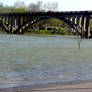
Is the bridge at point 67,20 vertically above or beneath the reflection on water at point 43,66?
beneath

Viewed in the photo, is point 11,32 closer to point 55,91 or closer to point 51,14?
point 51,14

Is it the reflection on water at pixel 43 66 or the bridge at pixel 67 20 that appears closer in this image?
the reflection on water at pixel 43 66

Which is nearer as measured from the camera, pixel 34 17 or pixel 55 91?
pixel 55 91

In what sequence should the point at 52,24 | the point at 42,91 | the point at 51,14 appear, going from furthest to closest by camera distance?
the point at 52,24 → the point at 51,14 → the point at 42,91

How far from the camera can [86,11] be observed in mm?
63188

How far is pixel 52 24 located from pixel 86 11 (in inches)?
1672

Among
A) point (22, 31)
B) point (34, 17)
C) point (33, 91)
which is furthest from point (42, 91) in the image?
point (22, 31)

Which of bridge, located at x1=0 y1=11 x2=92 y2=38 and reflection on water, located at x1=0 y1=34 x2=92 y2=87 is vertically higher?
reflection on water, located at x1=0 y1=34 x2=92 y2=87

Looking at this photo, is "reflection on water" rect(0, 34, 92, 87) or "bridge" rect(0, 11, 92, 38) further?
"bridge" rect(0, 11, 92, 38)

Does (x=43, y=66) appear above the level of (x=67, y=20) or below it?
above

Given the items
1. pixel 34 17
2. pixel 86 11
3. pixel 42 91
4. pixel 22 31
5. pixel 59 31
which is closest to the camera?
pixel 42 91

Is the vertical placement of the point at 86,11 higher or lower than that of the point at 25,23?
higher

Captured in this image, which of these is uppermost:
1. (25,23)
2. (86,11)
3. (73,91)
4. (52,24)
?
(73,91)

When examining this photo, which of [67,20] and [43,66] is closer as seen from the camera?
[43,66]
